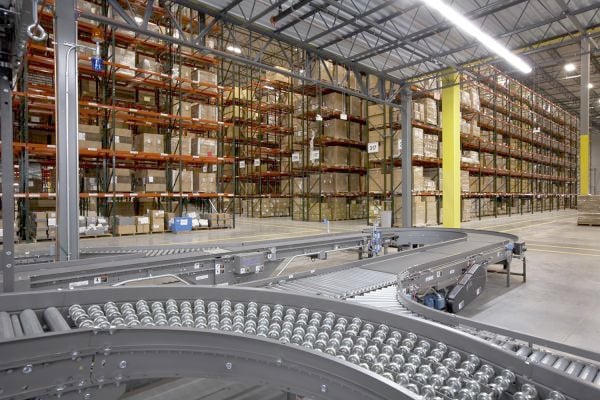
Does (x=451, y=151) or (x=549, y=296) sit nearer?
(x=549, y=296)

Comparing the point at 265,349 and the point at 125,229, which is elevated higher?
the point at 265,349

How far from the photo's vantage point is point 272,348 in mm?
1716

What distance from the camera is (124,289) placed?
237cm

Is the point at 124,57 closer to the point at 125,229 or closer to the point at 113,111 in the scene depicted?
the point at 113,111

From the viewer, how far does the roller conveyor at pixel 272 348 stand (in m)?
1.50

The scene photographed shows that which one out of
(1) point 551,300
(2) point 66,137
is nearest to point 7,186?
(2) point 66,137

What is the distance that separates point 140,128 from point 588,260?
12790 mm

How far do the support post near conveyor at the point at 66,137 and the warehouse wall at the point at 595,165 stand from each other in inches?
1591

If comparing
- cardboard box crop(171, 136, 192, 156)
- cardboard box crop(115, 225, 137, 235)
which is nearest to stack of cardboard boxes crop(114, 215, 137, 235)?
cardboard box crop(115, 225, 137, 235)

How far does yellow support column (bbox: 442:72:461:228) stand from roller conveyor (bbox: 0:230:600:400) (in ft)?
38.5

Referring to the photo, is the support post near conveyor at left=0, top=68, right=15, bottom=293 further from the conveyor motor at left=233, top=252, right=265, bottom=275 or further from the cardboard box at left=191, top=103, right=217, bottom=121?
the cardboard box at left=191, top=103, right=217, bottom=121

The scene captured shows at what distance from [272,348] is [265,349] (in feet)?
0.12

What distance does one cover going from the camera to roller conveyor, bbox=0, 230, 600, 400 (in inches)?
58.9

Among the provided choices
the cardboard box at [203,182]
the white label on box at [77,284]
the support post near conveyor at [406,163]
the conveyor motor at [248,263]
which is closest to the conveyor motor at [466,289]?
the conveyor motor at [248,263]
